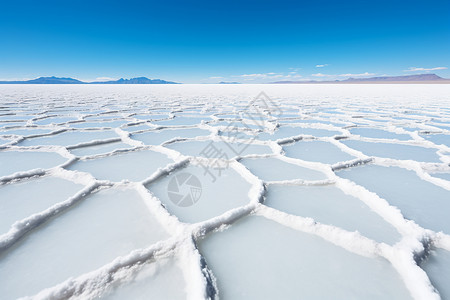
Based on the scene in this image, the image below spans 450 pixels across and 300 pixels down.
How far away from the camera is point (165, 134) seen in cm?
245

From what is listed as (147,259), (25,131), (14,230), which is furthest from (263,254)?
(25,131)

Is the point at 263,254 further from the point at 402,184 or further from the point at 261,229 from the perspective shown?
the point at 402,184

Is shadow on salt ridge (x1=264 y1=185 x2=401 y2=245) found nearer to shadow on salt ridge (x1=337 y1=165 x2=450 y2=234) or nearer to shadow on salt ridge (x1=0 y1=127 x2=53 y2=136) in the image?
shadow on salt ridge (x1=337 y1=165 x2=450 y2=234)

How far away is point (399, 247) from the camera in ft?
2.37

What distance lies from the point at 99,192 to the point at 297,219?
2.71 ft

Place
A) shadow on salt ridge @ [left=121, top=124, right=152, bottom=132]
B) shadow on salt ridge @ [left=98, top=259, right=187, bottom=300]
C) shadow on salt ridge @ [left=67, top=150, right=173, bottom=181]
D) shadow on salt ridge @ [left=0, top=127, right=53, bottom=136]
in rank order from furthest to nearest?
shadow on salt ridge @ [left=121, top=124, right=152, bottom=132] < shadow on salt ridge @ [left=0, top=127, right=53, bottom=136] < shadow on salt ridge @ [left=67, top=150, right=173, bottom=181] < shadow on salt ridge @ [left=98, top=259, right=187, bottom=300]

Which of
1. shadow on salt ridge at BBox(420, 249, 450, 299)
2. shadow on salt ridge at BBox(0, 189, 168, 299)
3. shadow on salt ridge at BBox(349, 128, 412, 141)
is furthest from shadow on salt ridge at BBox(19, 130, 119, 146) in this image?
shadow on salt ridge at BBox(349, 128, 412, 141)

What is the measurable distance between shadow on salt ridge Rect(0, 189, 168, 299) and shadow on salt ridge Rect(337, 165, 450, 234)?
0.93 meters

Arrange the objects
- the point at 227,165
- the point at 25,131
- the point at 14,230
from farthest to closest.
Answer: the point at 25,131 < the point at 227,165 < the point at 14,230

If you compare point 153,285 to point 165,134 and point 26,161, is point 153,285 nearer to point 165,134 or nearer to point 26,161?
point 26,161

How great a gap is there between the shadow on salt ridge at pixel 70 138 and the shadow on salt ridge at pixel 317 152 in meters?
1.52

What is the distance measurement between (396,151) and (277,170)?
104cm

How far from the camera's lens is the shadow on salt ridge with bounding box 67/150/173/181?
1.34m

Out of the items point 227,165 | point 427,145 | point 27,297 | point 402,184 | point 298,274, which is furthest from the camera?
point 427,145
